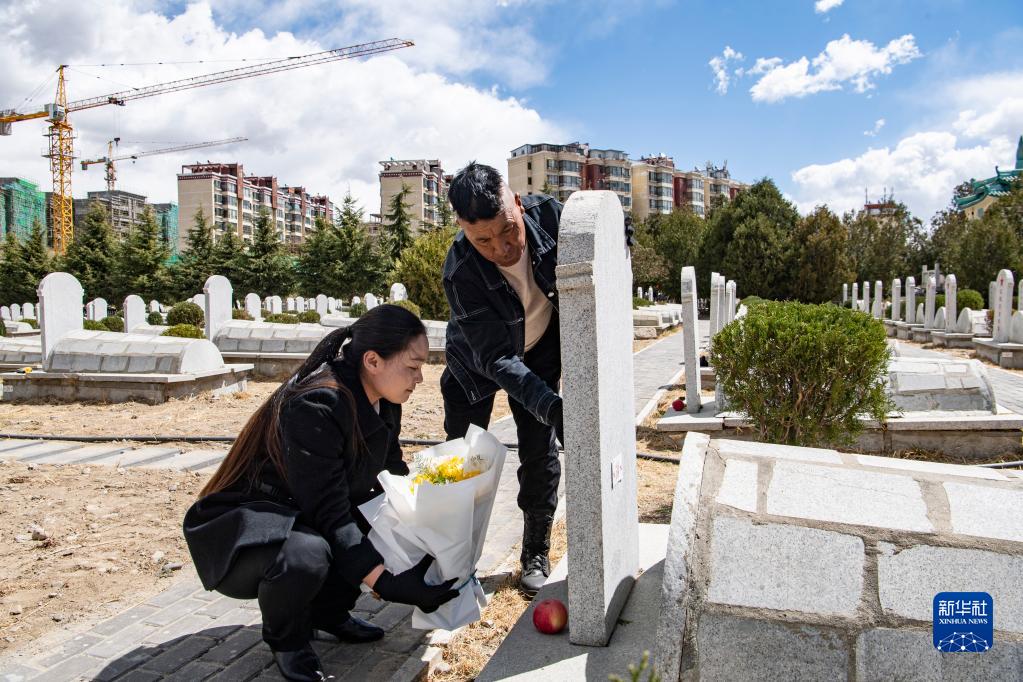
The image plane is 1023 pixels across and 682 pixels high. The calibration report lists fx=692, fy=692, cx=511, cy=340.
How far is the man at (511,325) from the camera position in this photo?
96.2 inches

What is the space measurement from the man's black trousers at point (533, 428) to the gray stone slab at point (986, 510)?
1.55 m

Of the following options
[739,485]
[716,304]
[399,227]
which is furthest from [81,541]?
[399,227]

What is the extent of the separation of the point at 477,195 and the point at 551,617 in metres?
1.45

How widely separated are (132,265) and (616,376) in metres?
38.0

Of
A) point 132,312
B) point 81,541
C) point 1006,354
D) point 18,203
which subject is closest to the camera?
point 81,541

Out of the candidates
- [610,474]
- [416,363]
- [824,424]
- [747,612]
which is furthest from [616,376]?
[824,424]

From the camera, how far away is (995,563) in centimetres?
161

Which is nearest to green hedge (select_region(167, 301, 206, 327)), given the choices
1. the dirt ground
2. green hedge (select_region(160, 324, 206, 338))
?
green hedge (select_region(160, 324, 206, 338))

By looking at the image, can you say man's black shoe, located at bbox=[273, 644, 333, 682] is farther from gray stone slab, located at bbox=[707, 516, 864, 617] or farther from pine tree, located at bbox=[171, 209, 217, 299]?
pine tree, located at bbox=[171, 209, 217, 299]

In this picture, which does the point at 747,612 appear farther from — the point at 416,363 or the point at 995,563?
the point at 416,363

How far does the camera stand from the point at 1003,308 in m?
13.0

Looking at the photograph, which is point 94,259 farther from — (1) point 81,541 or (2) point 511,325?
(2) point 511,325

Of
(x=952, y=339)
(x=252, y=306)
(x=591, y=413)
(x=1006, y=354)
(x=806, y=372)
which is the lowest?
(x=1006, y=354)

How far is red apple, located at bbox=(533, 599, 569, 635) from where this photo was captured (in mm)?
2309
